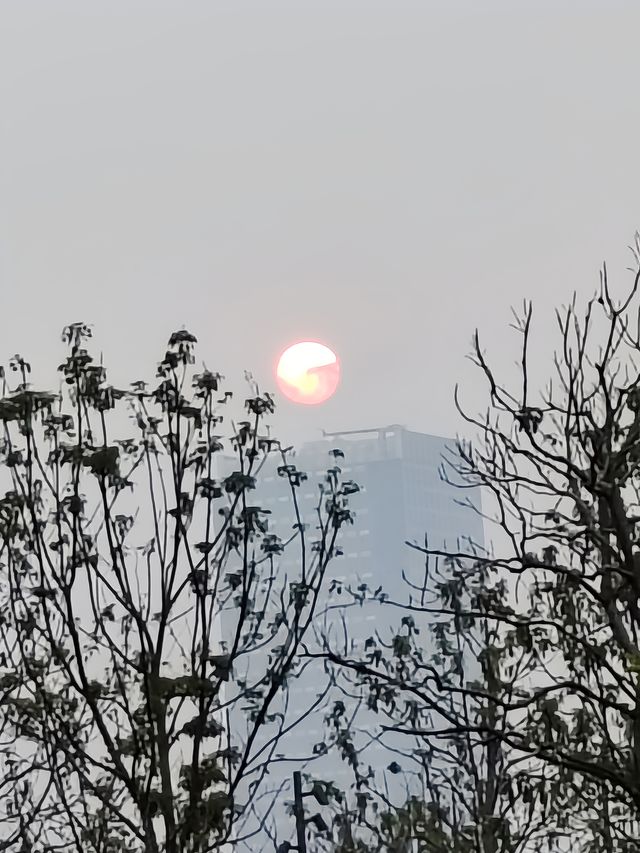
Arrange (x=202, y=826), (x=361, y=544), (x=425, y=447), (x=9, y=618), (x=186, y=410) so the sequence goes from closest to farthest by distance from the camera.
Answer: (x=202, y=826) → (x=186, y=410) → (x=9, y=618) → (x=361, y=544) → (x=425, y=447)

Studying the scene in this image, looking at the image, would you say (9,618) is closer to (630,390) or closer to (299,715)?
(299,715)

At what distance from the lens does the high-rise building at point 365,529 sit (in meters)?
4.38

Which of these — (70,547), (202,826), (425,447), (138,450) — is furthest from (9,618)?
(425,447)

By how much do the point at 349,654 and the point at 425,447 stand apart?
1.04 meters

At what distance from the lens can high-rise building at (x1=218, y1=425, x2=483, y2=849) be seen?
438cm

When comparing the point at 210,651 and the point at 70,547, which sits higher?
the point at 70,547

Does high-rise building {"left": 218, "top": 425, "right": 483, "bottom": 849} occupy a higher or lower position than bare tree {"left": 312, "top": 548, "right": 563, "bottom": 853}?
higher

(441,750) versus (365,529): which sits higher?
(365,529)

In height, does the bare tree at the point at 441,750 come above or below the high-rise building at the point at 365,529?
below

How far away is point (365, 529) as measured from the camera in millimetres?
5070

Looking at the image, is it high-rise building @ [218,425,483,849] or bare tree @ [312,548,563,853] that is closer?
high-rise building @ [218,425,483,849]

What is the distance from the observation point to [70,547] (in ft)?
12.8

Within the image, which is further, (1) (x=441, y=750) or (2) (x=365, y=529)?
(1) (x=441, y=750)

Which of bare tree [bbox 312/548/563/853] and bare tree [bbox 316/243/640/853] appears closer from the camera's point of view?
bare tree [bbox 316/243/640/853]
